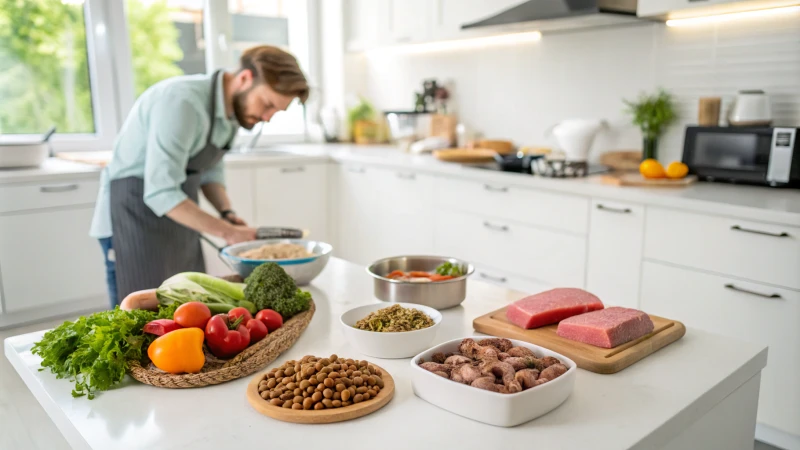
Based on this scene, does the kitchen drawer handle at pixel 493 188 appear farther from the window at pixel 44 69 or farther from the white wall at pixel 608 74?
the window at pixel 44 69

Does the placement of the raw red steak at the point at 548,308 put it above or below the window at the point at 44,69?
below

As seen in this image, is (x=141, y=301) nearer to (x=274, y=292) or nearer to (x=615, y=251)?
(x=274, y=292)

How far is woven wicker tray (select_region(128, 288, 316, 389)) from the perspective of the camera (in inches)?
44.0

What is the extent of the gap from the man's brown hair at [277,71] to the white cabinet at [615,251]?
4.43ft

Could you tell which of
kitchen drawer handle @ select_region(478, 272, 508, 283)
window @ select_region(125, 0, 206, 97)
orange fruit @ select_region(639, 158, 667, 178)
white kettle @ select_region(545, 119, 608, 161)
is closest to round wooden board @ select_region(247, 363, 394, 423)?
orange fruit @ select_region(639, 158, 667, 178)

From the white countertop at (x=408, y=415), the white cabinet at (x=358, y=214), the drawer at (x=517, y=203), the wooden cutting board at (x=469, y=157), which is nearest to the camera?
the white countertop at (x=408, y=415)

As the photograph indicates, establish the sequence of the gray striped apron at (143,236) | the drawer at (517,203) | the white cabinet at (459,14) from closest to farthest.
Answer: the gray striped apron at (143,236)
the drawer at (517,203)
the white cabinet at (459,14)

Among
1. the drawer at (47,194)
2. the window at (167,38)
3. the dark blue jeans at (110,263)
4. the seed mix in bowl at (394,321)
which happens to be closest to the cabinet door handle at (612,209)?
the seed mix in bowl at (394,321)

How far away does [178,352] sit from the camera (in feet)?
3.68

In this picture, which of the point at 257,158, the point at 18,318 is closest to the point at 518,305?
the point at 257,158

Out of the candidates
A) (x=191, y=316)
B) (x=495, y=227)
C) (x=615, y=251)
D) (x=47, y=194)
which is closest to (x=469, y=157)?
(x=495, y=227)

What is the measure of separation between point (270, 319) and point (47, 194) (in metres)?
2.59

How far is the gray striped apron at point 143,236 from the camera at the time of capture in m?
2.30

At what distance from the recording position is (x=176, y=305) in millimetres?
1318
